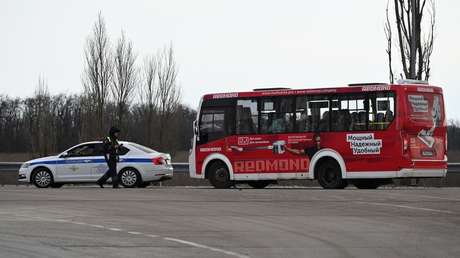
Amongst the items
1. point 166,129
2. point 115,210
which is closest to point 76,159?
point 115,210

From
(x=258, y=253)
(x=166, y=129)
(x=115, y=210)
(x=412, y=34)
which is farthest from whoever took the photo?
(x=166, y=129)

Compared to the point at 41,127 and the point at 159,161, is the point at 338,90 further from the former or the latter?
the point at 41,127

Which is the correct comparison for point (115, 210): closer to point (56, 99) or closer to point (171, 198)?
point (171, 198)

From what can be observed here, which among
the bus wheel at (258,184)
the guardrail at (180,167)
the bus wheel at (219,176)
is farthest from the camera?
the guardrail at (180,167)

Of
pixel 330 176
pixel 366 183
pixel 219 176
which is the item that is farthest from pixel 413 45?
pixel 219 176

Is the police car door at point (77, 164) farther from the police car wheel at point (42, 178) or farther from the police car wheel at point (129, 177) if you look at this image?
the police car wheel at point (129, 177)

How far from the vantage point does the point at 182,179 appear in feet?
120

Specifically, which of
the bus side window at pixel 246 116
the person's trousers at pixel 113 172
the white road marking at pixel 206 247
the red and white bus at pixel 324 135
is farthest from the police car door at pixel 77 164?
the white road marking at pixel 206 247

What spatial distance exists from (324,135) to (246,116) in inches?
106

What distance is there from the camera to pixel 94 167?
28.1 m

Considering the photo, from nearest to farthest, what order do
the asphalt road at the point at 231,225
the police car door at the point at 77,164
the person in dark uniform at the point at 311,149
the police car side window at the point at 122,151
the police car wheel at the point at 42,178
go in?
the asphalt road at the point at 231,225 → the person in dark uniform at the point at 311,149 → the police car side window at the point at 122,151 → the police car door at the point at 77,164 → the police car wheel at the point at 42,178

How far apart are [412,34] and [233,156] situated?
1080 cm

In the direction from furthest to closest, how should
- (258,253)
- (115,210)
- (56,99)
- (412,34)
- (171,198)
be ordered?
(56,99) → (412,34) → (171,198) → (115,210) → (258,253)

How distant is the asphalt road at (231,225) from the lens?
37.5 feet
